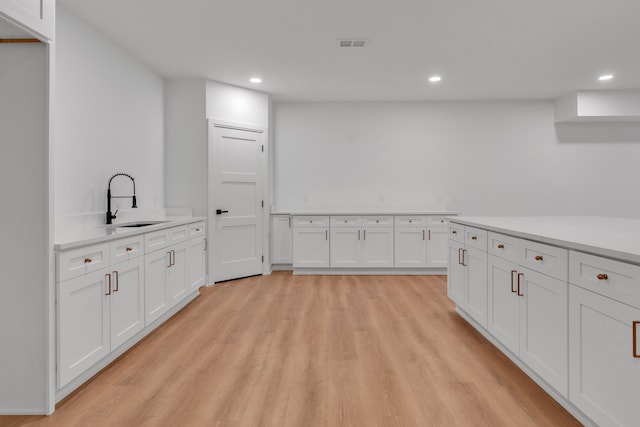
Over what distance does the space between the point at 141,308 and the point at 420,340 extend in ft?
7.04

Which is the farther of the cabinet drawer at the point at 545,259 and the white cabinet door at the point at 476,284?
the white cabinet door at the point at 476,284

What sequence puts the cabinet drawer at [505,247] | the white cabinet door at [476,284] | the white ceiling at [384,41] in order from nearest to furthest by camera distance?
the cabinet drawer at [505,247]
the white cabinet door at [476,284]
the white ceiling at [384,41]

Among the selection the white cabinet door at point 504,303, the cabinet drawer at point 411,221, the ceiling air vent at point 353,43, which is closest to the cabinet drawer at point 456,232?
the white cabinet door at point 504,303

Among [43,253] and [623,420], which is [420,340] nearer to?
[623,420]

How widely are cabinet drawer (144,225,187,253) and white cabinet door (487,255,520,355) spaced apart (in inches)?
102

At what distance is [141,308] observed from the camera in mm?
2574

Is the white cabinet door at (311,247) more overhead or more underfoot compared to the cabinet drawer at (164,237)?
more underfoot

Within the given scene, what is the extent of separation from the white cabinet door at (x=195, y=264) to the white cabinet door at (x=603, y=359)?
124 inches

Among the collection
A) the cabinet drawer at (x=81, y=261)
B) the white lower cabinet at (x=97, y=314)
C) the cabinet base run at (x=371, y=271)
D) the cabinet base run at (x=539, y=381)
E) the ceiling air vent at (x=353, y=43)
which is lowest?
the cabinet base run at (x=539, y=381)

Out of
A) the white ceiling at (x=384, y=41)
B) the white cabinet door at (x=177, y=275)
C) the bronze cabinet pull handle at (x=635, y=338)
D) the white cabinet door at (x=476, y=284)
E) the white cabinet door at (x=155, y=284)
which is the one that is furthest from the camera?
the white cabinet door at (x=177, y=275)

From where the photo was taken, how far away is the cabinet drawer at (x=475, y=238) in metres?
2.54

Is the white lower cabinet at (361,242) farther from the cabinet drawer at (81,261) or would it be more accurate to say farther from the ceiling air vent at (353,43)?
the cabinet drawer at (81,261)

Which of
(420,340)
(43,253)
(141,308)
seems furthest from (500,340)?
(43,253)

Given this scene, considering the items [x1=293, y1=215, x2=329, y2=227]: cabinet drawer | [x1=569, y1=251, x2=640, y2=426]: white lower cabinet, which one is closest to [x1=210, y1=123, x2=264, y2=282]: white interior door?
[x1=293, y1=215, x2=329, y2=227]: cabinet drawer
